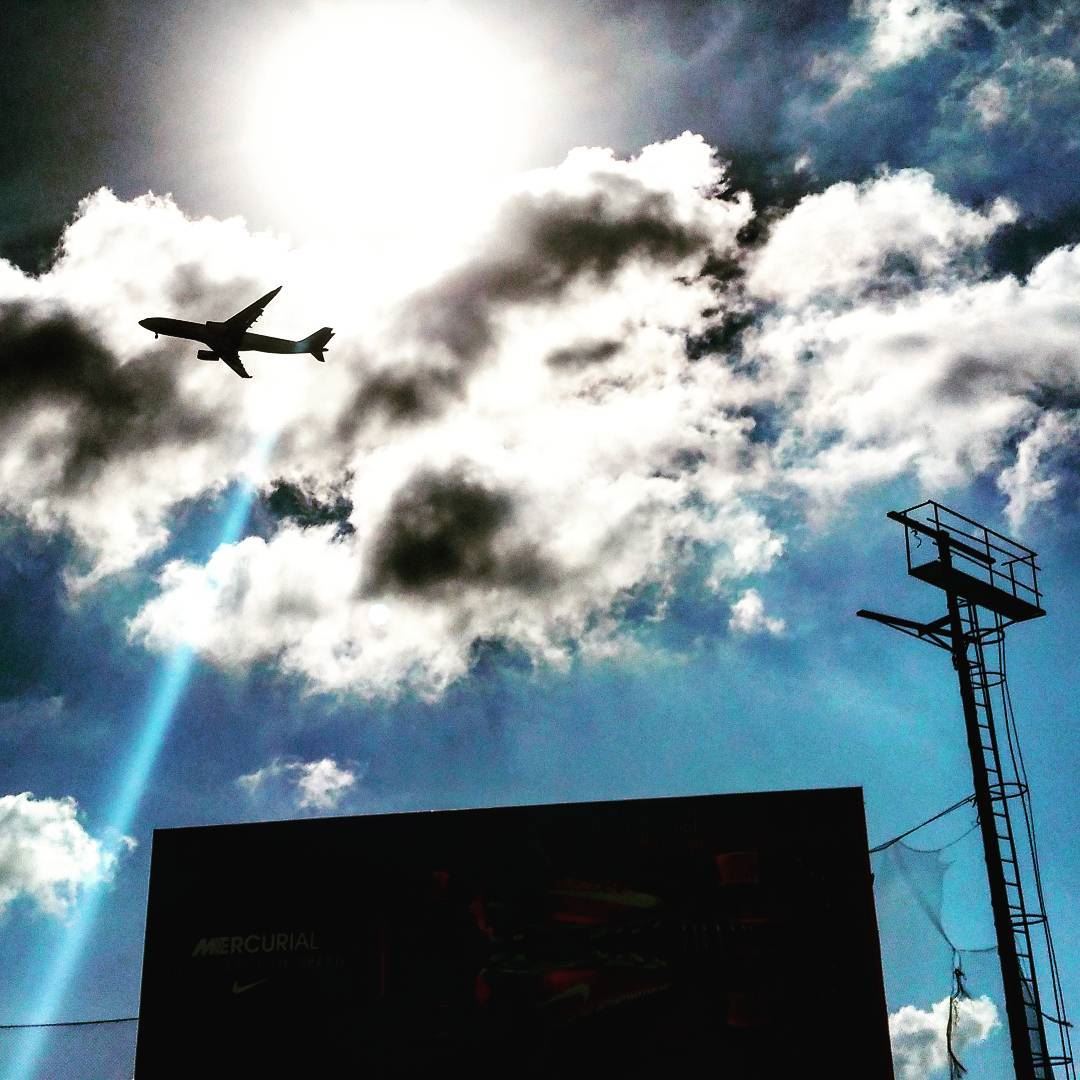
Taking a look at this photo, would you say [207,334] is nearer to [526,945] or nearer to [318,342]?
[318,342]

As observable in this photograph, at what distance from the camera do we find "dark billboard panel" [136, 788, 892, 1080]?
79.7ft

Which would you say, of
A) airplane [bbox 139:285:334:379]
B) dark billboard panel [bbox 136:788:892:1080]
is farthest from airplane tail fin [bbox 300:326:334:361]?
dark billboard panel [bbox 136:788:892:1080]

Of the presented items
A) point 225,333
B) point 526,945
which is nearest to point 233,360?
point 225,333

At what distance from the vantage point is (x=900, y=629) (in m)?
29.3

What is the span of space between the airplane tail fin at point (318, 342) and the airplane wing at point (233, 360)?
4.61 m

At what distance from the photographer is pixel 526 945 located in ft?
84.3

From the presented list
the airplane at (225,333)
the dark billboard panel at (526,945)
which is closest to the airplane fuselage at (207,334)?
the airplane at (225,333)

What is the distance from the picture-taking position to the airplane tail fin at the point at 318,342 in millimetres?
58500

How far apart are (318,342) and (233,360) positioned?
22.4 ft

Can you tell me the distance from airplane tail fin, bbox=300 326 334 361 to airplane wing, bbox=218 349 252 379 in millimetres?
4610

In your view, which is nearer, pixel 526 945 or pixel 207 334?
pixel 526 945

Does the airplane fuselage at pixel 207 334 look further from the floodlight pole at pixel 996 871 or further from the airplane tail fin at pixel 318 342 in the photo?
the floodlight pole at pixel 996 871

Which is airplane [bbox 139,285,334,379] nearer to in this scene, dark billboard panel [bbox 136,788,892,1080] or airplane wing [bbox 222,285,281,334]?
airplane wing [bbox 222,285,281,334]

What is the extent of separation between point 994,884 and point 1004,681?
5.11 m
